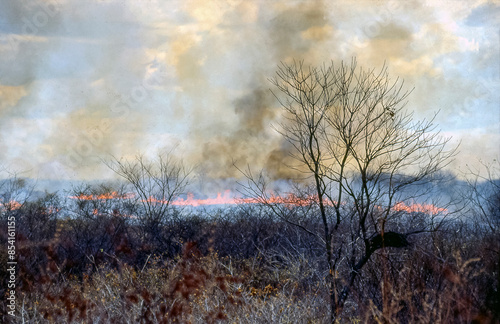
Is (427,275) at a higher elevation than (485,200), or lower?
lower

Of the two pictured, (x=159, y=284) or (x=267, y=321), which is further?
(x=159, y=284)

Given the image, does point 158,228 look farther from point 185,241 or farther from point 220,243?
point 220,243

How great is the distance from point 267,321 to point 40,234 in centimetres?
1298

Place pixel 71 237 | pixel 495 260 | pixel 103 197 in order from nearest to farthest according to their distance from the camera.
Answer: pixel 495 260
pixel 71 237
pixel 103 197

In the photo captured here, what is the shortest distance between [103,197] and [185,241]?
10819 mm

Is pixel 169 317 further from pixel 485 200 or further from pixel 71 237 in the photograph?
pixel 485 200

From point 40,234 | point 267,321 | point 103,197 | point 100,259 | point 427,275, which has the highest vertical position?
point 103,197

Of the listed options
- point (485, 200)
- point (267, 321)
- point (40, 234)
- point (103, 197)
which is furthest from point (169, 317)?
point (103, 197)

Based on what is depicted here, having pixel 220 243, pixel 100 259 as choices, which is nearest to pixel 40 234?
pixel 100 259

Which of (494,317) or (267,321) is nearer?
(494,317)

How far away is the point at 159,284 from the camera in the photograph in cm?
1202

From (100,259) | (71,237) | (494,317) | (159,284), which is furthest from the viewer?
(71,237)

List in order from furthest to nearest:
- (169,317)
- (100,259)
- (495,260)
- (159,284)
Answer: (100,259) < (159,284) < (169,317) < (495,260)

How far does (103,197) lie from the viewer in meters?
26.4
